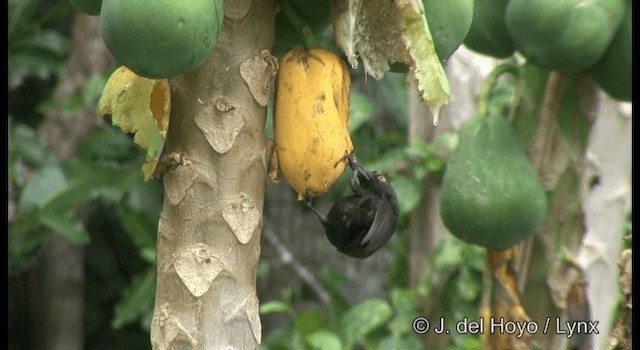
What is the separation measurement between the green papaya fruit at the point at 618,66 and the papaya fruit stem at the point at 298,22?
53cm

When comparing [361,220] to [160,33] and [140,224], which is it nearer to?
[160,33]

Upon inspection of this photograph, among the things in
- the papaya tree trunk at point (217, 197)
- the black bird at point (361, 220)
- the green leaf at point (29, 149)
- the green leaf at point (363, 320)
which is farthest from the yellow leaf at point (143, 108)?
the green leaf at point (29, 149)

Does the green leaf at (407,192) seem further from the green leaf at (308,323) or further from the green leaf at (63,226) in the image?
the green leaf at (63,226)

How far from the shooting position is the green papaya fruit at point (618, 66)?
1.22 meters

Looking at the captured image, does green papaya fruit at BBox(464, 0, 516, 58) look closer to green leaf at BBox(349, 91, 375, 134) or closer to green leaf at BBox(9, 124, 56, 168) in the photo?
green leaf at BBox(349, 91, 375, 134)

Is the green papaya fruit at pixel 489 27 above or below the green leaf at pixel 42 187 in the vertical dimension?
above

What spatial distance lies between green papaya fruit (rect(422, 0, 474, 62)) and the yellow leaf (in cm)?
A: 20

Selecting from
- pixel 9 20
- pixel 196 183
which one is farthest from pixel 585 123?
pixel 9 20

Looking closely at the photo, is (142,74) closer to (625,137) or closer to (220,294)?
(220,294)

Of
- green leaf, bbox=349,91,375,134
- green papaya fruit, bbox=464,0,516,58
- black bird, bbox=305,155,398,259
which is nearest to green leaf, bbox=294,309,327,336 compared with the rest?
green leaf, bbox=349,91,375,134

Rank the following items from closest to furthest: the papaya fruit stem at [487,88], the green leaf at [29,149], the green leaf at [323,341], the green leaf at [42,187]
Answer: the papaya fruit stem at [487,88] → the green leaf at [323,341] → the green leaf at [42,187] → the green leaf at [29,149]

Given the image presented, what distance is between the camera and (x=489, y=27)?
4.15 feet

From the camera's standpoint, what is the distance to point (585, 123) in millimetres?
1342

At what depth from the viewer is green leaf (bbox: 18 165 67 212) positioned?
69.1 inches
